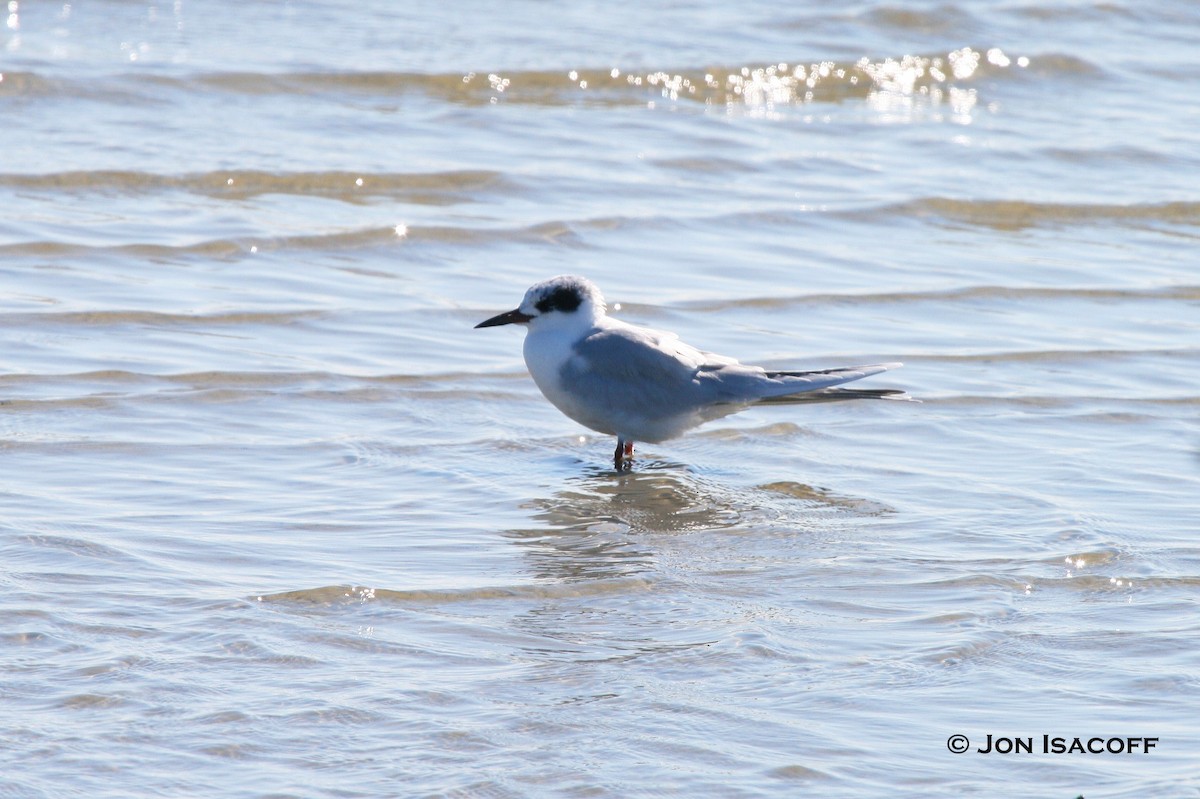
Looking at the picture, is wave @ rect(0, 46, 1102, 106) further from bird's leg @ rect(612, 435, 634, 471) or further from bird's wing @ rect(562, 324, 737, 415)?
bird's leg @ rect(612, 435, 634, 471)

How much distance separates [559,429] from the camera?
6.88 m

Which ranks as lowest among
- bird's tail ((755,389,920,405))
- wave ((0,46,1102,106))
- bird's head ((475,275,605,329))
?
bird's tail ((755,389,920,405))

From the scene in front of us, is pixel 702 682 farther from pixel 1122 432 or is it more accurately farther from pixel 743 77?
pixel 743 77

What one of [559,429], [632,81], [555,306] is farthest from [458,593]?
[632,81]

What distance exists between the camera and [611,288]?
27.9 feet

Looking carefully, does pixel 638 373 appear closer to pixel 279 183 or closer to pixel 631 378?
pixel 631 378

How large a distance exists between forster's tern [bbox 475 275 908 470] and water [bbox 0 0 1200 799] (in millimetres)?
205

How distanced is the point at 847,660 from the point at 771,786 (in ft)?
2.35

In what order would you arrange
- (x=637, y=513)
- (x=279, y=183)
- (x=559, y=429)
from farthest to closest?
(x=279, y=183)
(x=559, y=429)
(x=637, y=513)

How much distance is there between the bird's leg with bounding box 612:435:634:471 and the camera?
6.42 m

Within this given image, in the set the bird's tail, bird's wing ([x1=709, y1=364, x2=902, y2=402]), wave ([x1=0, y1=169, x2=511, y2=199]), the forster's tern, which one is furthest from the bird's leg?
wave ([x1=0, y1=169, x2=511, y2=199])

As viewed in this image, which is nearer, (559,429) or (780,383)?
(780,383)

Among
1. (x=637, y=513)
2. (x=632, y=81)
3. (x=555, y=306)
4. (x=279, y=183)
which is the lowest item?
(x=637, y=513)

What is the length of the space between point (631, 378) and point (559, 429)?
1.95 ft
